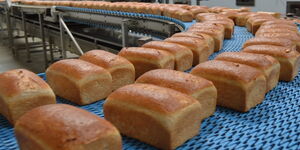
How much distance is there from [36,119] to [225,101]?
2.23ft

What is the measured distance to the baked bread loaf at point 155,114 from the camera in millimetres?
785

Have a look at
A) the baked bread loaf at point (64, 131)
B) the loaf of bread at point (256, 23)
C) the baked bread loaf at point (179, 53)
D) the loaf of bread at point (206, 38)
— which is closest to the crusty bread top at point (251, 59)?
the baked bread loaf at point (179, 53)

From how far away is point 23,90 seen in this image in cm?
94

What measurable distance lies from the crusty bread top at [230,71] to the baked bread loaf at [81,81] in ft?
1.29

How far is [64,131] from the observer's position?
2.17 ft

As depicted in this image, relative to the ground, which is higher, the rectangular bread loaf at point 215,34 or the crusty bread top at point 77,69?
the rectangular bread loaf at point 215,34

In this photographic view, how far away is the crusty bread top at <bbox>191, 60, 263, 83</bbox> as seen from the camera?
3.44 feet

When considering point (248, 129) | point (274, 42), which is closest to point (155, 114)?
point (248, 129)

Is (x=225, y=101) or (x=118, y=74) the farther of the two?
(x=118, y=74)

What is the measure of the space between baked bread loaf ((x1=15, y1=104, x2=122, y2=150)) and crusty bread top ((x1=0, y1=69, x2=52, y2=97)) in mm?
219

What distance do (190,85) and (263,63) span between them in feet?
1.39

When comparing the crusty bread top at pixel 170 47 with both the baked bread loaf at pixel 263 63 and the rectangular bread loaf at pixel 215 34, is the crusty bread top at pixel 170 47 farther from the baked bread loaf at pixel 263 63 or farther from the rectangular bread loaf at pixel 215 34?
the rectangular bread loaf at pixel 215 34

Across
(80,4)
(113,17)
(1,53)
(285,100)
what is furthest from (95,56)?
(1,53)

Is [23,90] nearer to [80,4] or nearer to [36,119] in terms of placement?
[36,119]
